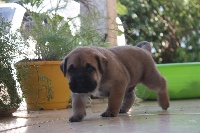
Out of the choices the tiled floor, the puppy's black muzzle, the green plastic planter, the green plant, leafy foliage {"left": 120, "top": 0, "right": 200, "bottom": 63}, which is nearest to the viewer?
the tiled floor

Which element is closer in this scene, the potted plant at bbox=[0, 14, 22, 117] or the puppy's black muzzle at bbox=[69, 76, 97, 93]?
the puppy's black muzzle at bbox=[69, 76, 97, 93]

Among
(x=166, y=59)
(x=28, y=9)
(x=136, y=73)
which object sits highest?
(x=28, y=9)

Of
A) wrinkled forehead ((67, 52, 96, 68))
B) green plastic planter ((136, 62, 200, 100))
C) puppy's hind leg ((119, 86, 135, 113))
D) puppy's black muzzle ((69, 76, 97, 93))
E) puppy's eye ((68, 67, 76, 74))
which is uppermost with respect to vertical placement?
wrinkled forehead ((67, 52, 96, 68))

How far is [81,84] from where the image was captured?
335 centimetres

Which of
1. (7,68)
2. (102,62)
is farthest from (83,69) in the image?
(7,68)

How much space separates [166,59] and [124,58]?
503 centimetres

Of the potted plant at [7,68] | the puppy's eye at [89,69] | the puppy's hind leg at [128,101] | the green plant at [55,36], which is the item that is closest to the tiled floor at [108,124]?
the potted plant at [7,68]

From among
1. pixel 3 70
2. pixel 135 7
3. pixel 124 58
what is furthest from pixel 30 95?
pixel 135 7

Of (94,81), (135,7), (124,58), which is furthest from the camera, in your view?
(135,7)

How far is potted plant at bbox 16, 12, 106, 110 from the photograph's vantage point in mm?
4602

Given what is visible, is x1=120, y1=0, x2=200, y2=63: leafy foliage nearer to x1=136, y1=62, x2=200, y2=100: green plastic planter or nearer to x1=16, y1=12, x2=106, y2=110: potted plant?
x1=136, y1=62, x2=200, y2=100: green plastic planter

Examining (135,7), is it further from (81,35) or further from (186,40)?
(81,35)

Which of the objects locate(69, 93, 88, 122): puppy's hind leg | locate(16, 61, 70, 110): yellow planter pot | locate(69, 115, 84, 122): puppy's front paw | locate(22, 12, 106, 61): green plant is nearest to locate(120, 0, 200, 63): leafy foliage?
locate(22, 12, 106, 61): green plant

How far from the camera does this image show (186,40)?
8.80 meters
